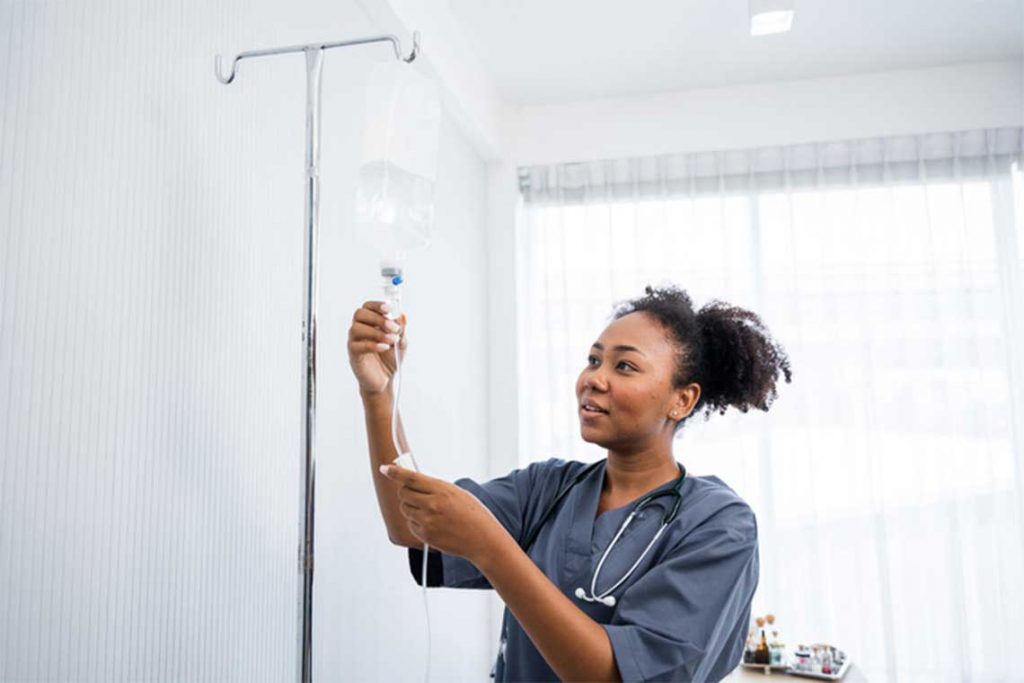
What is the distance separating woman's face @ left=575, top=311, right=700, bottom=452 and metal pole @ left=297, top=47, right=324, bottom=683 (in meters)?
0.46

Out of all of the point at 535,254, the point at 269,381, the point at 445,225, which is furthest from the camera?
the point at 535,254

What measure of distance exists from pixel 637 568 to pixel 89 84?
3.22ft

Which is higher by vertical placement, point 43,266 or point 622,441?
point 43,266

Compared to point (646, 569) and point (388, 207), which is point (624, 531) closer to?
point (646, 569)

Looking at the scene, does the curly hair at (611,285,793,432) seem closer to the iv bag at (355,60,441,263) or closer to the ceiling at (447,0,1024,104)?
the iv bag at (355,60,441,263)

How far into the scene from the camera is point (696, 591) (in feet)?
3.51

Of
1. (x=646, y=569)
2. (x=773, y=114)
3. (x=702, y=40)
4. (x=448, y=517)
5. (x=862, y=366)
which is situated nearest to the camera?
(x=448, y=517)

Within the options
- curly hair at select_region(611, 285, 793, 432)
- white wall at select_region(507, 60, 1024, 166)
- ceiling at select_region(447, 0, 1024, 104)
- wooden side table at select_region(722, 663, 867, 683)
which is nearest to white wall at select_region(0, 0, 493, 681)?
curly hair at select_region(611, 285, 793, 432)

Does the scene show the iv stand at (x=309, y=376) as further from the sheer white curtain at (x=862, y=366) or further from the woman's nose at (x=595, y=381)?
the sheer white curtain at (x=862, y=366)

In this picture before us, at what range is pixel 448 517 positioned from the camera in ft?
3.11

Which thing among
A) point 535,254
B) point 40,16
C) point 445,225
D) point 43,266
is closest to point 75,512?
point 43,266

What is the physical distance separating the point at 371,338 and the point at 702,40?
200 centimetres

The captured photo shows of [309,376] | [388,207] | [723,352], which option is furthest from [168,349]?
[723,352]

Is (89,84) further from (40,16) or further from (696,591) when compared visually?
(696,591)
